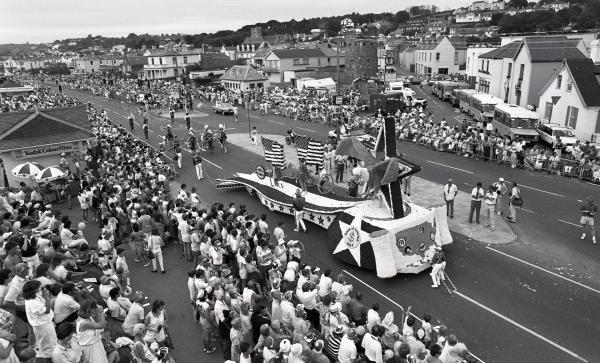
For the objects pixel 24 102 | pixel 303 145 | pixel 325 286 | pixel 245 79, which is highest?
pixel 245 79

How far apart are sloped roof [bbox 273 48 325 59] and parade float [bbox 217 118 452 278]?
204 feet

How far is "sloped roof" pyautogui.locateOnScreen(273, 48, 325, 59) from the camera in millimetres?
75938

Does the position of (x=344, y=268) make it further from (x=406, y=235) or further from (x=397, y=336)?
(x=397, y=336)

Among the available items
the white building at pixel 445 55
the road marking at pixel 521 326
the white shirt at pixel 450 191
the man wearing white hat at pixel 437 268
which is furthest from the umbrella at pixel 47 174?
the white building at pixel 445 55

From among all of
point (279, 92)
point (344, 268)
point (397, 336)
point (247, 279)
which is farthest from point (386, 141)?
point (279, 92)

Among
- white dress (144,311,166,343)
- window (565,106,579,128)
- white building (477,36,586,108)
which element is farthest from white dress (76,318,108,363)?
white building (477,36,586,108)

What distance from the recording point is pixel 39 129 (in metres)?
24.5

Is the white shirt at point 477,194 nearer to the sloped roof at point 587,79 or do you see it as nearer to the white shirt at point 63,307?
the white shirt at point 63,307

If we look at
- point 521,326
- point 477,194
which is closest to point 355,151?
point 477,194

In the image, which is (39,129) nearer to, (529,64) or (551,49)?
(529,64)

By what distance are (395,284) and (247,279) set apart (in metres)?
4.73

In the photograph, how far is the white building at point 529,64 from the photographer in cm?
3959

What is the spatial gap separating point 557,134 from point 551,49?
50.2 ft

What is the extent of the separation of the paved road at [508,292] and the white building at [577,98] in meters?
12.2
